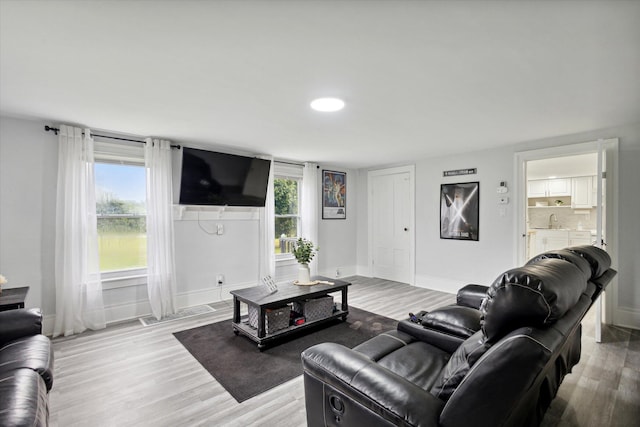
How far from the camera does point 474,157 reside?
475cm

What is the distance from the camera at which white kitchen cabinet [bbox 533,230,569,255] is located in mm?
6035

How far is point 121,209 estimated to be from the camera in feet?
12.6

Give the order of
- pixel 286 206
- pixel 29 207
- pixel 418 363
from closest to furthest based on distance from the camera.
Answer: pixel 418 363 < pixel 29 207 < pixel 286 206

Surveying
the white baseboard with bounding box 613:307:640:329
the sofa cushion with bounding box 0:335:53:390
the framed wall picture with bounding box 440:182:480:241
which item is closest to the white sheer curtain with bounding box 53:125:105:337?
the sofa cushion with bounding box 0:335:53:390

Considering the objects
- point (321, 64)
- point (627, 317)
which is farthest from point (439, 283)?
point (321, 64)

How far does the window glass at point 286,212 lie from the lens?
5395 mm

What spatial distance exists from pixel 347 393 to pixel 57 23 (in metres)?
2.28

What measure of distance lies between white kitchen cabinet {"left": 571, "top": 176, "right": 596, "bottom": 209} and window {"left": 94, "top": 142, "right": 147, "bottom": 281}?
8.15m

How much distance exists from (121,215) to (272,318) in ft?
7.90

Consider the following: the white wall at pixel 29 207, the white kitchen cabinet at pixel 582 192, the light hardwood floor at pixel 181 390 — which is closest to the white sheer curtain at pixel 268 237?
the light hardwood floor at pixel 181 390

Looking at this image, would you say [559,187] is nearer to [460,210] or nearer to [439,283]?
[460,210]

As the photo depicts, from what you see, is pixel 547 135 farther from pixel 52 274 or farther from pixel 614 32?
pixel 52 274

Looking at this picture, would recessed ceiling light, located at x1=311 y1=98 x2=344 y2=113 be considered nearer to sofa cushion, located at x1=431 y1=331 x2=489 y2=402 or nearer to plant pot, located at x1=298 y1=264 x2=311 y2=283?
plant pot, located at x1=298 y1=264 x2=311 y2=283

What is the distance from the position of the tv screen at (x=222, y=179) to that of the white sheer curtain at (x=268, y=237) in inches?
7.3
